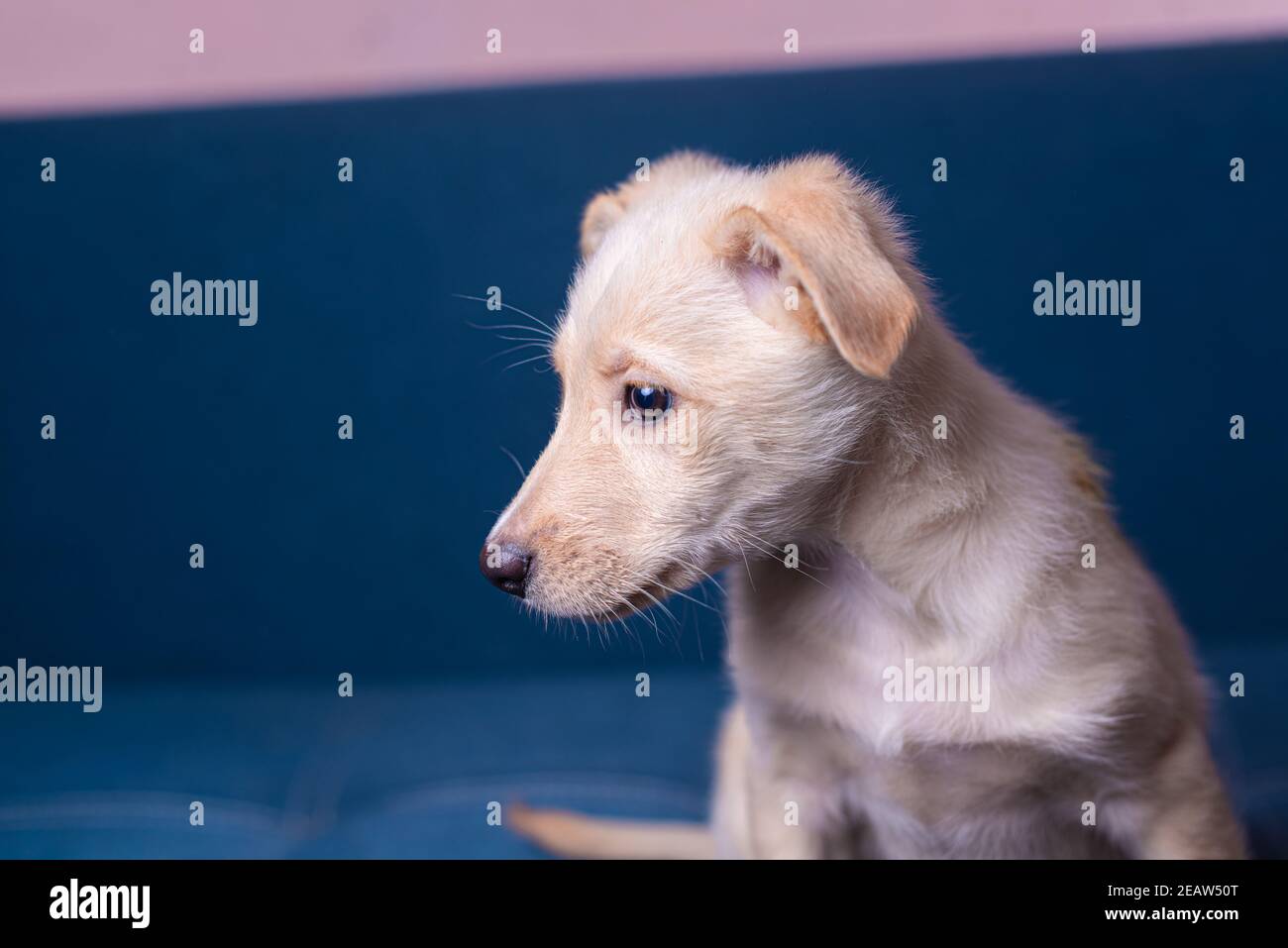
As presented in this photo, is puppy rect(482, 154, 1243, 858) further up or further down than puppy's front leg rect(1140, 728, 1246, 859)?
further up

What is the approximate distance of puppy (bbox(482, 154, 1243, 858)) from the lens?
157cm

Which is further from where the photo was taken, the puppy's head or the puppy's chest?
the puppy's chest

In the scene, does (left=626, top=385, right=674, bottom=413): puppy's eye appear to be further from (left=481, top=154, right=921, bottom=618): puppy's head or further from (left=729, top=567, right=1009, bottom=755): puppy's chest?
(left=729, top=567, right=1009, bottom=755): puppy's chest

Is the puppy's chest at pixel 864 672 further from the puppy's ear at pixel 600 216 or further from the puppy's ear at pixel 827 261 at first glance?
the puppy's ear at pixel 600 216

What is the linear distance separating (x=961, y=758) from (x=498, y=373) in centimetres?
152

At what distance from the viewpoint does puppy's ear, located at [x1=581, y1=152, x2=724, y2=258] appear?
6.15 feet

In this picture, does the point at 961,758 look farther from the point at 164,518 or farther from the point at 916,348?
the point at 164,518

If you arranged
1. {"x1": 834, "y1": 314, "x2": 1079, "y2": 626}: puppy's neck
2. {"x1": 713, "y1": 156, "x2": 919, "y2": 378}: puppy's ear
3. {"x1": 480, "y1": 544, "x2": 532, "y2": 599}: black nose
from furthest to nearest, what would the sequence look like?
{"x1": 834, "y1": 314, "x2": 1079, "y2": 626}: puppy's neck, {"x1": 480, "y1": 544, "x2": 532, "y2": 599}: black nose, {"x1": 713, "y1": 156, "x2": 919, "y2": 378}: puppy's ear

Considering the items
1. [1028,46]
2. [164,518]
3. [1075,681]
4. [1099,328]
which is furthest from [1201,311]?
[164,518]

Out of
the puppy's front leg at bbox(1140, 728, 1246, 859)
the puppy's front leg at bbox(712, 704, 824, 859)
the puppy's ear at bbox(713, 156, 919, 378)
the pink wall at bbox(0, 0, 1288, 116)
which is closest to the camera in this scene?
the puppy's ear at bbox(713, 156, 919, 378)

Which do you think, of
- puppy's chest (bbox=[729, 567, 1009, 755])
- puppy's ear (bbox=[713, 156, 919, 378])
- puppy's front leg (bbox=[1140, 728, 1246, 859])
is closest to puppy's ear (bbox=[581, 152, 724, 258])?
puppy's ear (bbox=[713, 156, 919, 378])

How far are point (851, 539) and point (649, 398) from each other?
343mm

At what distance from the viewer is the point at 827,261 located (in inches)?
57.3

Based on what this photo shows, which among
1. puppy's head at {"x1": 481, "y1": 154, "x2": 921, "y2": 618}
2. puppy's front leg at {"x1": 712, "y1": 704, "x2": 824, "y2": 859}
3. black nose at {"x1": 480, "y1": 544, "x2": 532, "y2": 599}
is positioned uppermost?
puppy's head at {"x1": 481, "y1": 154, "x2": 921, "y2": 618}
